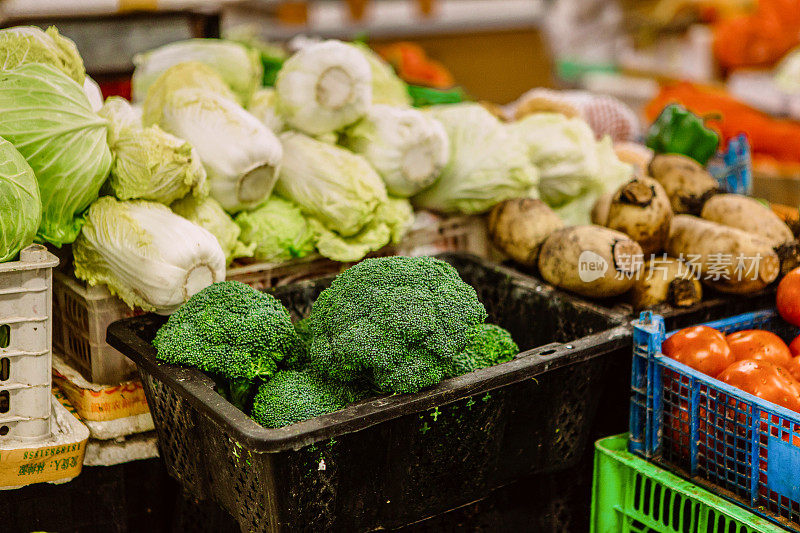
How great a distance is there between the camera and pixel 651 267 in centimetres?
228

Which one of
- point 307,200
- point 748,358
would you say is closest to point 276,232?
point 307,200

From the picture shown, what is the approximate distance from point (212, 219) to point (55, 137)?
1.47 ft

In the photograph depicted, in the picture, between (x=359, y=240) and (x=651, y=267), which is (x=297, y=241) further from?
(x=651, y=267)

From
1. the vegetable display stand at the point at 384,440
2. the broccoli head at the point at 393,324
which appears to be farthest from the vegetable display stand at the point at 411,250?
the broccoli head at the point at 393,324

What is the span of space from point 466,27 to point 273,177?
16.3 ft

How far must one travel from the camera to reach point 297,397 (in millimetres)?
1638

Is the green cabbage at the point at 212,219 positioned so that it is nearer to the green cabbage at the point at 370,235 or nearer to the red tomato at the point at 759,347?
the green cabbage at the point at 370,235

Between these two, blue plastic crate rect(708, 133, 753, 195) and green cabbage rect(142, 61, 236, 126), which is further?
blue plastic crate rect(708, 133, 753, 195)

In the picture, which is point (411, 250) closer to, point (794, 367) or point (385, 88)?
point (385, 88)

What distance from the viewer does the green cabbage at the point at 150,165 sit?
1.93m

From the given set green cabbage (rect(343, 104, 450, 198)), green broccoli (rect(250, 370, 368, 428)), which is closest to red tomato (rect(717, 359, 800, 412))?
green broccoli (rect(250, 370, 368, 428))

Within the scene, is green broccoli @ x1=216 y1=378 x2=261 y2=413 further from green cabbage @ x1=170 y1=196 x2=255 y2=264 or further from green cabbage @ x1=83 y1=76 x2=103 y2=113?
green cabbage @ x1=83 y1=76 x2=103 y2=113

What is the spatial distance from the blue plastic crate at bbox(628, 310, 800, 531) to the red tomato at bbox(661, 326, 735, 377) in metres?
0.06

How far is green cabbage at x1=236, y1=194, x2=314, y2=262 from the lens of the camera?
2.23 m
